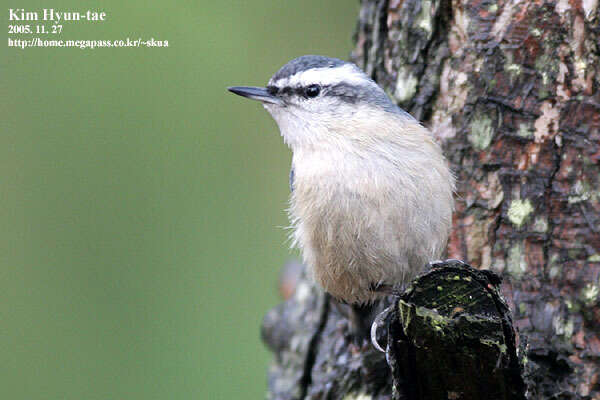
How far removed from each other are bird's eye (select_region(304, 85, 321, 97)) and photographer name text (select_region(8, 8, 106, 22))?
210 cm

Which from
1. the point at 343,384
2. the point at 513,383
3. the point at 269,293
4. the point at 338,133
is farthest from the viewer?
the point at 269,293

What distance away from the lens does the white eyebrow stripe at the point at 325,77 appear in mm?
3166

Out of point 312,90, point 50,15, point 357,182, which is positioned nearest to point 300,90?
point 312,90

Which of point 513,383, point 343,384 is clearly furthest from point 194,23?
point 513,383

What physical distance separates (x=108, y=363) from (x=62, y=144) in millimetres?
1562

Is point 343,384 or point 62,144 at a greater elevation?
point 62,144

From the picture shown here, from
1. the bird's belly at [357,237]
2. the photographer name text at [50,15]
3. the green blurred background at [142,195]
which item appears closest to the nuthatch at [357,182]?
the bird's belly at [357,237]

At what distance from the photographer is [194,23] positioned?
4.88 metres

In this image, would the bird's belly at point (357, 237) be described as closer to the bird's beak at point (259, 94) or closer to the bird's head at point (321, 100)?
the bird's head at point (321, 100)

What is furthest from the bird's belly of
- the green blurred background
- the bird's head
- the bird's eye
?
the green blurred background

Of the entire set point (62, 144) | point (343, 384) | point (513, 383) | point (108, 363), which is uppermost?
point (62, 144)

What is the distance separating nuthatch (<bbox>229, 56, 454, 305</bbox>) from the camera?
2.81 meters

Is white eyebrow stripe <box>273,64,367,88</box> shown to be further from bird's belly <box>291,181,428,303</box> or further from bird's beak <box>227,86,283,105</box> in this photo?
bird's belly <box>291,181,428,303</box>

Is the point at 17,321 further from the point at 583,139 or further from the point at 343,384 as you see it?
the point at 583,139
